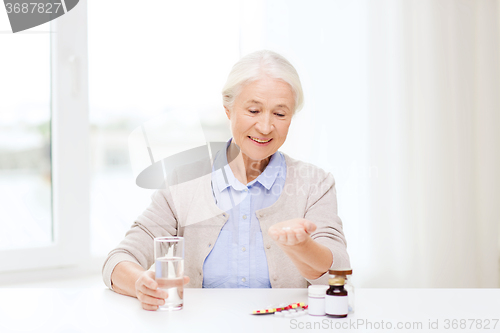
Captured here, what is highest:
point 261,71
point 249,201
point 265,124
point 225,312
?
point 261,71

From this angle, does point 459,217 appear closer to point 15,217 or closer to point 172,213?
point 172,213

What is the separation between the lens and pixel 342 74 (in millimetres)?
2016

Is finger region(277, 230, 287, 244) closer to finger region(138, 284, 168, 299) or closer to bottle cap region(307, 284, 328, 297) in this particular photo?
bottle cap region(307, 284, 328, 297)

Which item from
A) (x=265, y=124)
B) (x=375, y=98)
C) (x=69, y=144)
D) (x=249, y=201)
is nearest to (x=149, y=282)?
(x=249, y=201)

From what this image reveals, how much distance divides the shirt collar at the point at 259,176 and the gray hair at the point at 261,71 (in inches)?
6.7

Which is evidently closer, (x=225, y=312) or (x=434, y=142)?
(x=225, y=312)

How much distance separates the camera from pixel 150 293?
3.10 ft

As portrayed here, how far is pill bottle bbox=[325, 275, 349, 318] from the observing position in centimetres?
89

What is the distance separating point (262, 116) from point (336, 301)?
659 mm

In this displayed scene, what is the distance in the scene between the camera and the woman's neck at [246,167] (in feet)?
4.79

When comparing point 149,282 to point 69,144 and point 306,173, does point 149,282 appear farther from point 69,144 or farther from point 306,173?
point 69,144

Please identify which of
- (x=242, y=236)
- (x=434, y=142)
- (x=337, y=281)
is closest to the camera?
(x=337, y=281)

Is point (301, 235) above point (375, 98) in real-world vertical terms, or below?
below

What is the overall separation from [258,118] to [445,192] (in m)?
1.03
